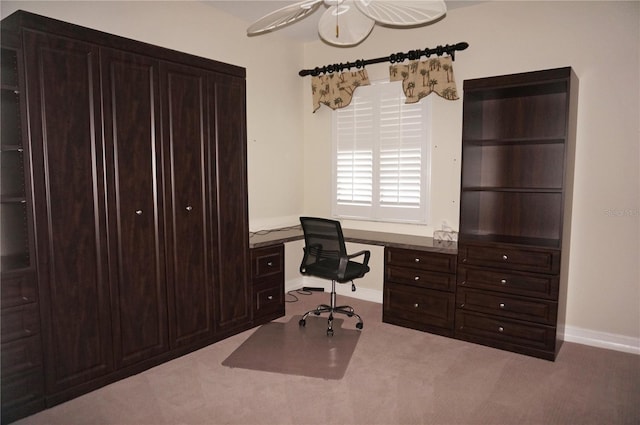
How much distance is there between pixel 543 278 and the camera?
3.08 m

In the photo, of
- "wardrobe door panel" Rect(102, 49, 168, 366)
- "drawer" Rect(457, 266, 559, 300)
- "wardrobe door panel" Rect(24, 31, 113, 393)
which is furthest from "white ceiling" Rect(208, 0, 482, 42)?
"drawer" Rect(457, 266, 559, 300)

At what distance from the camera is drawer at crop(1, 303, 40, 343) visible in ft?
7.36

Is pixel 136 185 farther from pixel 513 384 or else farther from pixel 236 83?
pixel 513 384

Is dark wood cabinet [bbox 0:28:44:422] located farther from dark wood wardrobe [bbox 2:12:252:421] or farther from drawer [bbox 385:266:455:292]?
drawer [bbox 385:266:455:292]

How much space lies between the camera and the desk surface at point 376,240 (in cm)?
357

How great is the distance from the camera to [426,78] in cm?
384

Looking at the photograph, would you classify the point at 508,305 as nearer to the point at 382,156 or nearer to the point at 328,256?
the point at 328,256

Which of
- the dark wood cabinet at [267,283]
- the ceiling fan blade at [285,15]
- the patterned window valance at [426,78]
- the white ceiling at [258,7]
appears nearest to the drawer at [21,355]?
the dark wood cabinet at [267,283]

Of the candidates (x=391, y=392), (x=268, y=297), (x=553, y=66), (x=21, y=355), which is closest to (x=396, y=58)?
(x=553, y=66)

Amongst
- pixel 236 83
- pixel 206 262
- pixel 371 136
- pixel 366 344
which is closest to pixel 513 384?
pixel 366 344

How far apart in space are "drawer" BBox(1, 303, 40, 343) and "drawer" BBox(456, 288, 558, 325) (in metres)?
2.99

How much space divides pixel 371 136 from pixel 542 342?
244cm

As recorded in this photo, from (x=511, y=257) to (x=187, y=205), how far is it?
250 centimetres

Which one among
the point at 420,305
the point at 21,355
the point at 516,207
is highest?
the point at 516,207
